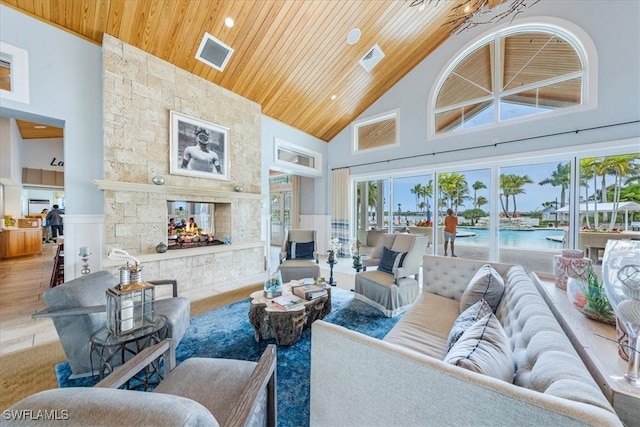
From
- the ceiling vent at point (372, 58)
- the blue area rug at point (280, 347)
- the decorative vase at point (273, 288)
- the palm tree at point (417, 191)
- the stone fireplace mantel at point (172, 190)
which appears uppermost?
the ceiling vent at point (372, 58)

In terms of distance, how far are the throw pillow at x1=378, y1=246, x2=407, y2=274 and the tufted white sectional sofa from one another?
5.49ft

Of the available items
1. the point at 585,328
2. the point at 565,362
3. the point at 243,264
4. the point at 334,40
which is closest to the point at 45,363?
the point at 243,264

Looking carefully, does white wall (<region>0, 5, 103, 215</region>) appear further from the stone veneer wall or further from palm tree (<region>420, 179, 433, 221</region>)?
palm tree (<region>420, 179, 433, 221</region>)

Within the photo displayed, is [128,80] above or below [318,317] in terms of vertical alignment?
above

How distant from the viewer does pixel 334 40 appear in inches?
168

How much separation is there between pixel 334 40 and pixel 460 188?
146 inches

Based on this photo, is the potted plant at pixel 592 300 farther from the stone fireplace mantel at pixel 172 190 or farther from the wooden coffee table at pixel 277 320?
the stone fireplace mantel at pixel 172 190

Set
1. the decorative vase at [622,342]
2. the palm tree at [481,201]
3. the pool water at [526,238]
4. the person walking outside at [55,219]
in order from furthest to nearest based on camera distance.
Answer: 1. the person walking outside at [55,219]
2. the palm tree at [481,201]
3. the pool water at [526,238]
4. the decorative vase at [622,342]

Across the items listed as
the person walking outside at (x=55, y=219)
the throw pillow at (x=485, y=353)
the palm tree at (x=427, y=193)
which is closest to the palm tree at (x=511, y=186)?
the palm tree at (x=427, y=193)

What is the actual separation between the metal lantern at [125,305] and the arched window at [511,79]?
18.3ft

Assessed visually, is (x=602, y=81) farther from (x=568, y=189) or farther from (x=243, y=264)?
(x=243, y=264)

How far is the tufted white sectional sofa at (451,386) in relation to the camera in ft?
2.15

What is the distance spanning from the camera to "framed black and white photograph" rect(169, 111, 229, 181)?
3.97m

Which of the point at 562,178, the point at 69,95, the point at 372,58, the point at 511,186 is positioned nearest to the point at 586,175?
the point at 562,178
